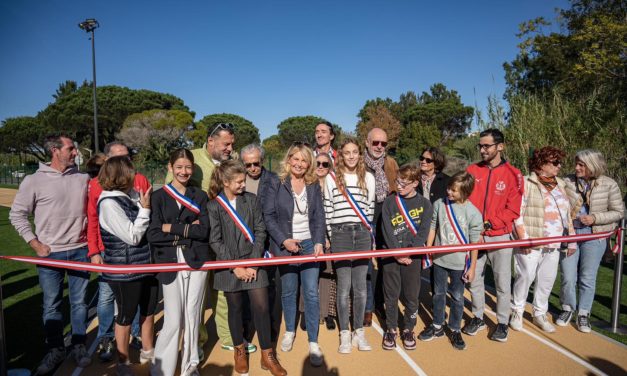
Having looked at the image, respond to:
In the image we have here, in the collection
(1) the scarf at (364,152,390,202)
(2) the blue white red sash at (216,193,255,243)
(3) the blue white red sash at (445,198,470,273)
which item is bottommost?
(3) the blue white red sash at (445,198,470,273)

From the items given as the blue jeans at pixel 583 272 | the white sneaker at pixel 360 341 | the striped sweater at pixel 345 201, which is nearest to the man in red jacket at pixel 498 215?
the blue jeans at pixel 583 272

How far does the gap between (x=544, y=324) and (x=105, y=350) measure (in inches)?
190

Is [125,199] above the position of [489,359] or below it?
above

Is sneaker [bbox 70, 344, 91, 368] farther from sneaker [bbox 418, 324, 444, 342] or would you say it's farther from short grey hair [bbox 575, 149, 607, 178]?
short grey hair [bbox 575, 149, 607, 178]

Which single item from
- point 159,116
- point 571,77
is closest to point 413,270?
point 571,77

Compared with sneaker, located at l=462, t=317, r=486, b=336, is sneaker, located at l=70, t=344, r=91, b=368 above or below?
above

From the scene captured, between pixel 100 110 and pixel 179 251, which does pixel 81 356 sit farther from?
pixel 100 110

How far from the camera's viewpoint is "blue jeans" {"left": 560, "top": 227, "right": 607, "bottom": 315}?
4.45 meters

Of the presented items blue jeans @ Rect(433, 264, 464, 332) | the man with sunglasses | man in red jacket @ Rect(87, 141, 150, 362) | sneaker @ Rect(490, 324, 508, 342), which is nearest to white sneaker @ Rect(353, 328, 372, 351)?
the man with sunglasses

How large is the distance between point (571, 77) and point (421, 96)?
47.2m

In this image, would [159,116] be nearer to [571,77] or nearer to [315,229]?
[571,77]

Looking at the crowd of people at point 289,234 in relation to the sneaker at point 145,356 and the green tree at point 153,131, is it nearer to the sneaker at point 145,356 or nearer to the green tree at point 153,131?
the sneaker at point 145,356

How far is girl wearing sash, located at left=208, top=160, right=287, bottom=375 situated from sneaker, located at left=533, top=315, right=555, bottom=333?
310 centimetres

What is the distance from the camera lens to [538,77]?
23578 millimetres
